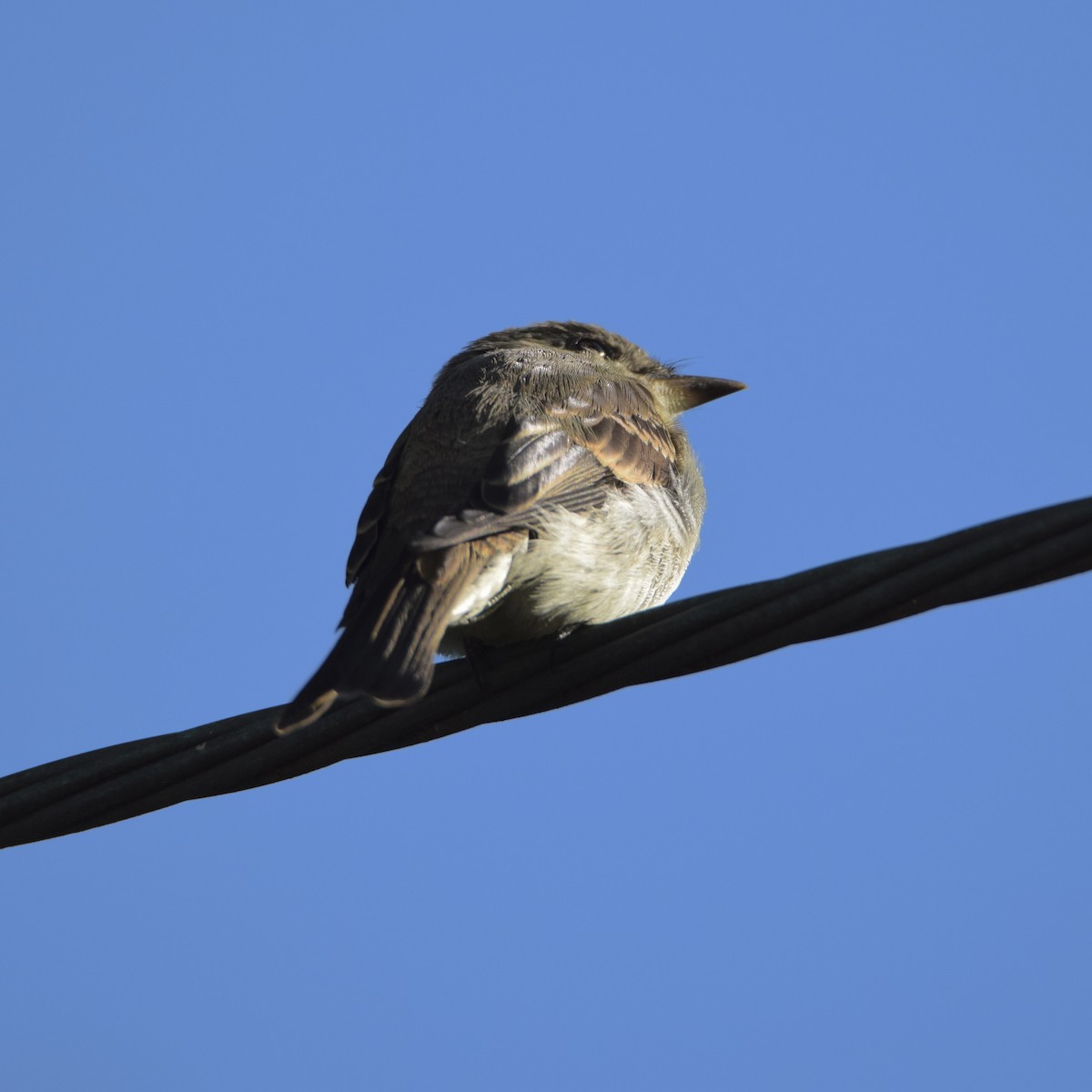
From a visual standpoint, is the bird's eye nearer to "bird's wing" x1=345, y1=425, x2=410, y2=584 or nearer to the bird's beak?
the bird's beak

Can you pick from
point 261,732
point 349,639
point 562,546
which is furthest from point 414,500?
point 261,732

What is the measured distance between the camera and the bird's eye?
7.71 m

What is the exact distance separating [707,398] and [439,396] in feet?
6.16

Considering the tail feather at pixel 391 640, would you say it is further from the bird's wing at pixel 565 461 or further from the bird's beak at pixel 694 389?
the bird's beak at pixel 694 389

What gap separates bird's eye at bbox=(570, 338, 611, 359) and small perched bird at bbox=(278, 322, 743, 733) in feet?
2.87

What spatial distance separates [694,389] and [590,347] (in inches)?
20.8

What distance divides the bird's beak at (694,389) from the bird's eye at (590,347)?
315 millimetres

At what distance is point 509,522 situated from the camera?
4.87 m

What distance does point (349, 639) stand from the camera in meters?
4.55

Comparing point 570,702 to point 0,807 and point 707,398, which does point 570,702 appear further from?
point 707,398

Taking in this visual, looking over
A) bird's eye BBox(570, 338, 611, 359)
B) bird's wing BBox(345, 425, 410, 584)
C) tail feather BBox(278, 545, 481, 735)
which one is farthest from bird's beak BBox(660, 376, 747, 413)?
tail feather BBox(278, 545, 481, 735)

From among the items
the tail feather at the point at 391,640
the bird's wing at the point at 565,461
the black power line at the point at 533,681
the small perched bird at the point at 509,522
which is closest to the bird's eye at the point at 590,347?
the small perched bird at the point at 509,522

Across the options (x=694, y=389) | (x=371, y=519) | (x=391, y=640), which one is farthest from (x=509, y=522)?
(x=694, y=389)

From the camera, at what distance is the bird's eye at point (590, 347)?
304 inches
